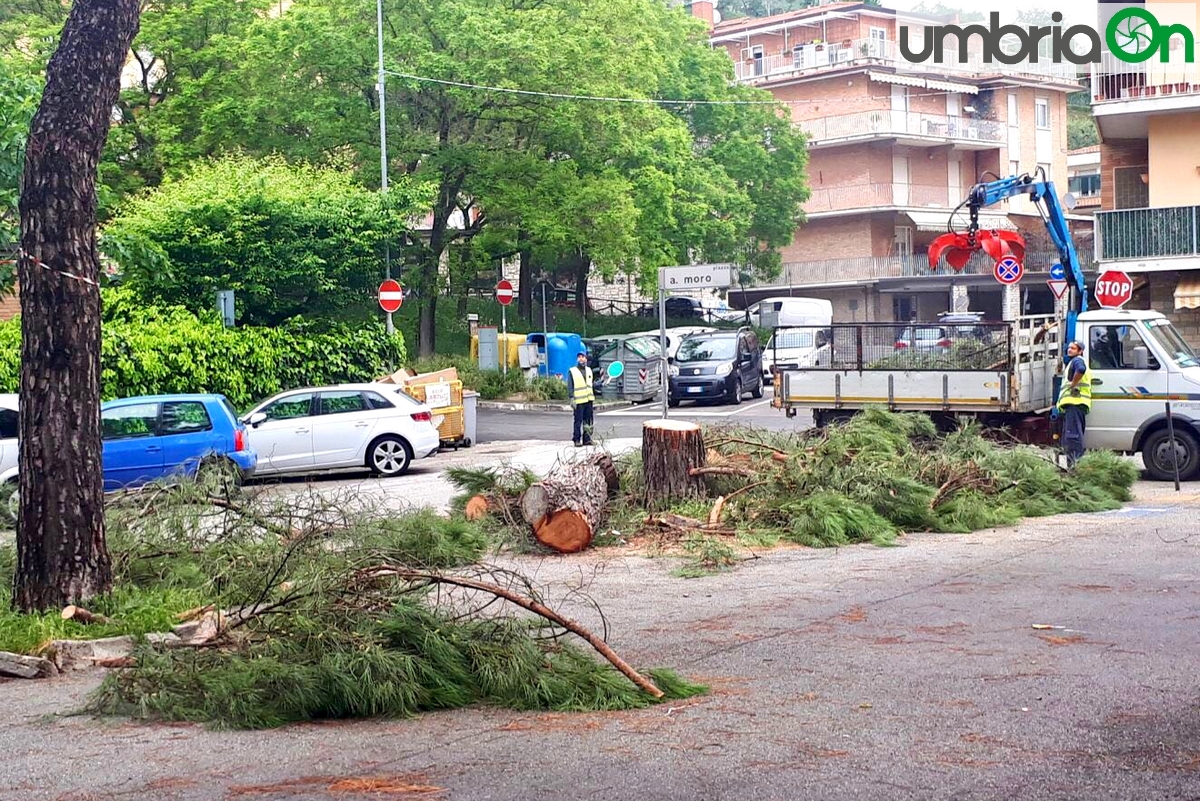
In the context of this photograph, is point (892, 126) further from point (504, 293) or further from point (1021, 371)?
point (1021, 371)

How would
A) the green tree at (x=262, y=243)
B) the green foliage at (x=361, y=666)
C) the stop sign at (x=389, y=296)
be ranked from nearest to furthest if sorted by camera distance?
the green foliage at (x=361, y=666) < the green tree at (x=262, y=243) < the stop sign at (x=389, y=296)

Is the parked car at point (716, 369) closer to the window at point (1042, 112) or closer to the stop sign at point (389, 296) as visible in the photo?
the stop sign at point (389, 296)

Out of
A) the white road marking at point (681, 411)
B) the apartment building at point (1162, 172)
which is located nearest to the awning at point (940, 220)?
the apartment building at point (1162, 172)

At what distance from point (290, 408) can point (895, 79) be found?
151ft

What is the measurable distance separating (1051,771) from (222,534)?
7008 mm

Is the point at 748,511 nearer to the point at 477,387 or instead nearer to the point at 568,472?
the point at 568,472

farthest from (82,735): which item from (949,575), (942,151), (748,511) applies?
Answer: (942,151)

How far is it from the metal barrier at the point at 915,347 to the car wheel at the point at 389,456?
20.5ft

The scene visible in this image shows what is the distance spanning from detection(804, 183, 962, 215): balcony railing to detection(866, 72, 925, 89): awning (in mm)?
4310

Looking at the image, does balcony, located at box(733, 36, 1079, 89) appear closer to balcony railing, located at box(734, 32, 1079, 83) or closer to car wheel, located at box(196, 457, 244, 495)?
balcony railing, located at box(734, 32, 1079, 83)

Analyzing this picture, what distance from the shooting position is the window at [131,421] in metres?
19.1

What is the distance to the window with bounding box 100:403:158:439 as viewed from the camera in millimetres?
19150

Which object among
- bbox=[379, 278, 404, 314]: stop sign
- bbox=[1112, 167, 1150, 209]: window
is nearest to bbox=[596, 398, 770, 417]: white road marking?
bbox=[379, 278, 404, 314]: stop sign

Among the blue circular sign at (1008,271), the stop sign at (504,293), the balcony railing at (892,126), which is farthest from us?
the balcony railing at (892,126)
